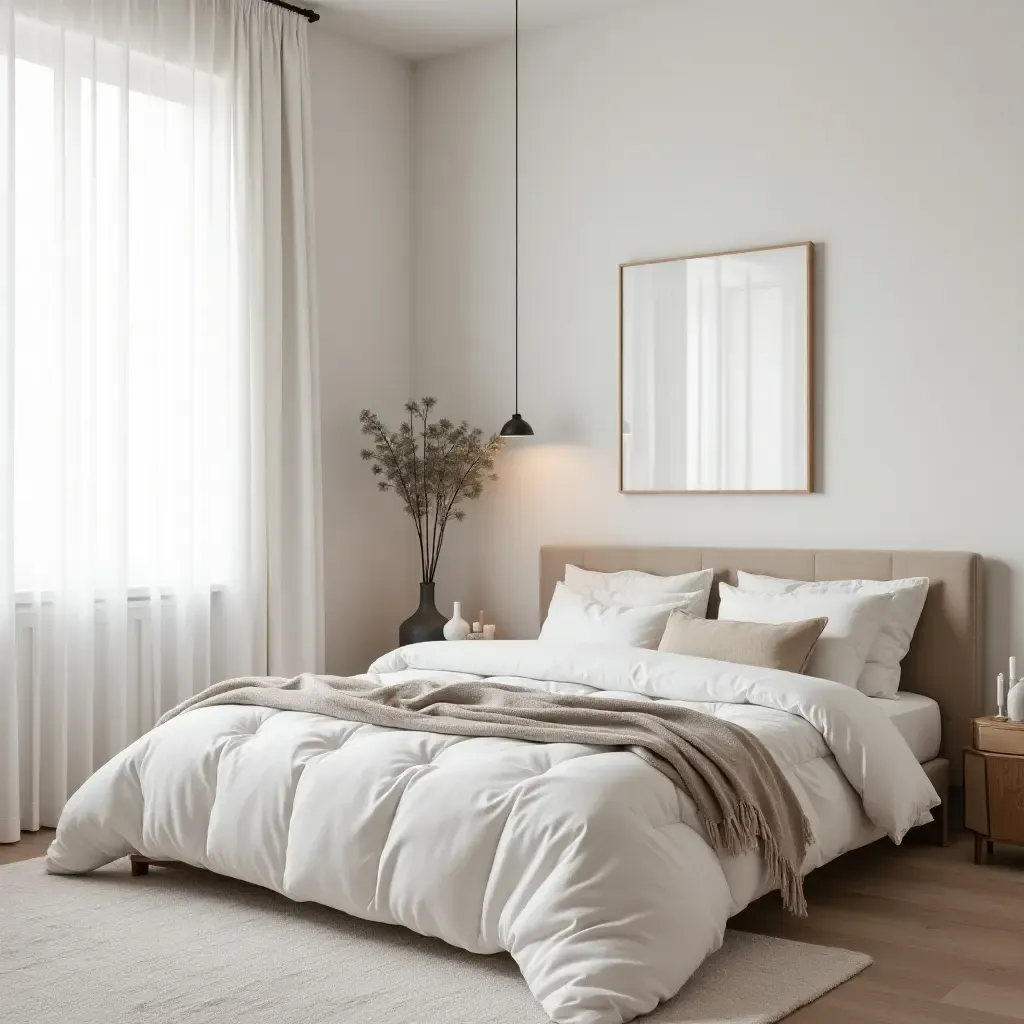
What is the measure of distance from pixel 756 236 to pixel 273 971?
335cm

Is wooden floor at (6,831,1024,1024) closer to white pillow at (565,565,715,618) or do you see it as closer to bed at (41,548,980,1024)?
bed at (41,548,980,1024)

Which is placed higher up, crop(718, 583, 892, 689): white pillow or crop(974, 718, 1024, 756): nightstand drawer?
crop(718, 583, 892, 689): white pillow

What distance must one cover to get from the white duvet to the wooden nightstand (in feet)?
0.82

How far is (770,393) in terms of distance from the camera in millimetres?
5039

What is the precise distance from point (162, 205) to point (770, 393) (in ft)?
7.92

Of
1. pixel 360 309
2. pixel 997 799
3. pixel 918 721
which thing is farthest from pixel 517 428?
pixel 997 799

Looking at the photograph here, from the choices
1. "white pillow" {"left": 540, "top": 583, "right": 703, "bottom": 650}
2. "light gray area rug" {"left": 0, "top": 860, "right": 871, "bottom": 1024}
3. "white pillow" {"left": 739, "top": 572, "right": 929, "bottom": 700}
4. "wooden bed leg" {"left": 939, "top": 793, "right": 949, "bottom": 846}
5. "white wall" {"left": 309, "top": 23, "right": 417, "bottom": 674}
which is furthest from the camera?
"white wall" {"left": 309, "top": 23, "right": 417, "bottom": 674}

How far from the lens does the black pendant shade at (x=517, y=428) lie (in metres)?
5.46

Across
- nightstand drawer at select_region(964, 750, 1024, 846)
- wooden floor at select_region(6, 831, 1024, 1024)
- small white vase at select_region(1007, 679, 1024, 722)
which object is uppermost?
small white vase at select_region(1007, 679, 1024, 722)

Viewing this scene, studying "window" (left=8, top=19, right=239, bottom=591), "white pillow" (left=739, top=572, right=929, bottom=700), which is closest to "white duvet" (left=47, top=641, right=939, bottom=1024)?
"white pillow" (left=739, top=572, right=929, bottom=700)

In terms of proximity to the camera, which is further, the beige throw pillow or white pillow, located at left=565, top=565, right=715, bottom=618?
white pillow, located at left=565, top=565, right=715, bottom=618

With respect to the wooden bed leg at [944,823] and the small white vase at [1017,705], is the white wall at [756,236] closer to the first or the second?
the small white vase at [1017,705]

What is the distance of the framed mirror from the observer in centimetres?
498

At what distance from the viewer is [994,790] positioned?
4078mm
